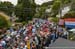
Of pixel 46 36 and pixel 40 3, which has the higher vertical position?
pixel 46 36

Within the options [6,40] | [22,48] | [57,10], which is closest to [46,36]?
[6,40]

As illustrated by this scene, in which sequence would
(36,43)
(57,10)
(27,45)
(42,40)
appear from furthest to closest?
1. (57,10)
2. (42,40)
3. (36,43)
4. (27,45)

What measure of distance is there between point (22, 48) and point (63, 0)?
1945 inches

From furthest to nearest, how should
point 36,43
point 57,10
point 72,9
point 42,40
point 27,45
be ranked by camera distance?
point 57,10
point 72,9
point 42,40
point 36,43
point 27,45

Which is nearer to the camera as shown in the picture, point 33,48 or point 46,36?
point 33,48

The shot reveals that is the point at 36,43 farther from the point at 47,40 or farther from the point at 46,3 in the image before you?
the point at 46,3

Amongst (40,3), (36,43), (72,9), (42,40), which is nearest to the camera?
(36,43)

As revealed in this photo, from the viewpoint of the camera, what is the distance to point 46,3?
75688 millimetres

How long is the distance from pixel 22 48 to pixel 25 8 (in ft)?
158

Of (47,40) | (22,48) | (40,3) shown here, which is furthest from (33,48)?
(40,3)

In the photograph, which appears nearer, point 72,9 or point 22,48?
point 22,48

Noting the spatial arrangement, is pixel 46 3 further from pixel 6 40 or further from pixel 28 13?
pixel 6 40

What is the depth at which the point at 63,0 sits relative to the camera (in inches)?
2518

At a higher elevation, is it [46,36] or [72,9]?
[46,36]
